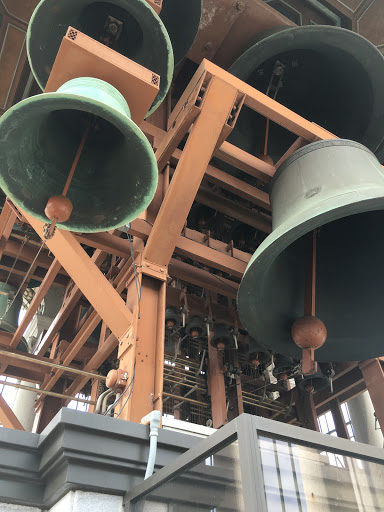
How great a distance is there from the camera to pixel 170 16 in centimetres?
431

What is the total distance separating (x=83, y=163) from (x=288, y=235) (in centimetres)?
129

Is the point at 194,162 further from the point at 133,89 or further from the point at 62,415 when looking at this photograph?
the point at 62,415

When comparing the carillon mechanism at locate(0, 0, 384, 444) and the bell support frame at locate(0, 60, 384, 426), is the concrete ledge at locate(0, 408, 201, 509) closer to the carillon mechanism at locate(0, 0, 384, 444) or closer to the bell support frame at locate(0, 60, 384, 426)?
the carillon mechanism at locate(0, 0, 384, 444)

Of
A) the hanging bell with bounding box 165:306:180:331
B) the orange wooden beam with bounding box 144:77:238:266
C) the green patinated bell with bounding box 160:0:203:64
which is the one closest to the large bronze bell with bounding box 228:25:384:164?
the green patinated bell with bounding box 160:0:203:64

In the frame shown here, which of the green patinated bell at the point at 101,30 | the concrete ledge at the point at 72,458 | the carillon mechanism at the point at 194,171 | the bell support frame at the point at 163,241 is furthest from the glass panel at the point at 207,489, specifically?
the green patinated bell at the point at 101,30

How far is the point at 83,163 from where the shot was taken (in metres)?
3.08

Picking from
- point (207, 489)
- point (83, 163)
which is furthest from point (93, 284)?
point (207, 489)

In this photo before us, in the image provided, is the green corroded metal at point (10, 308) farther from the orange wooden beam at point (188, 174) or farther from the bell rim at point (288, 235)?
the bell rim at point (288, 235)

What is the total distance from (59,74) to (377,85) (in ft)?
8.99

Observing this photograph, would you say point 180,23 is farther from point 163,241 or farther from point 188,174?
point 163,241

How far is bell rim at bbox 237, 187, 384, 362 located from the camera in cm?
264

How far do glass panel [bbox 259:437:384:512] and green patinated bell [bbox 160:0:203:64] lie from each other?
360cm

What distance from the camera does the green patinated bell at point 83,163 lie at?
2.69 metres

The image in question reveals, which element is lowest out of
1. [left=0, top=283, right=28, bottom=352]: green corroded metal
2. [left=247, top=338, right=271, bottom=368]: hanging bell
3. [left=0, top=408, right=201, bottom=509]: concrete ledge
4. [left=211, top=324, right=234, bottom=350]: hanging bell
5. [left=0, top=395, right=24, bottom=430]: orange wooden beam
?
[left=0, top=408, right=201, bottom=509]: concrete ledge
